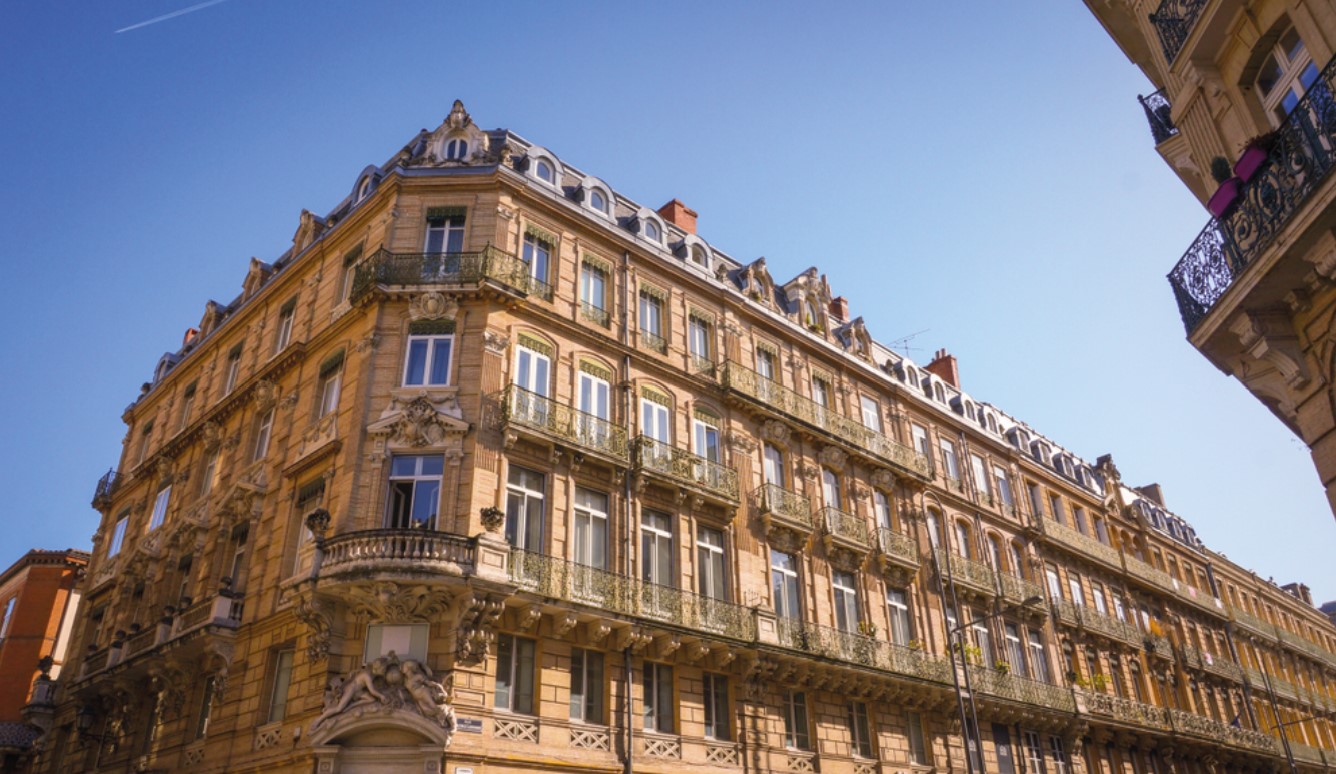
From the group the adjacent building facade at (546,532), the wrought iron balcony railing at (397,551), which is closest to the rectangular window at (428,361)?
the adjacent building facade at (546,532)

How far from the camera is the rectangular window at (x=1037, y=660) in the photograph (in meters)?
31.7

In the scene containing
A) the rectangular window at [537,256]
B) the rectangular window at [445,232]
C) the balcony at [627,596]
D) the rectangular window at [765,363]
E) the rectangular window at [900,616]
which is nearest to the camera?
the balcony at [627,596]

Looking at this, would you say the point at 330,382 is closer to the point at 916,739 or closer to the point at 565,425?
the point at 565,425

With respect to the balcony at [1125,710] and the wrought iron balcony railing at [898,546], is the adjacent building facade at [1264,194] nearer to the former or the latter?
the wrought iron balcony railing at [898,546]

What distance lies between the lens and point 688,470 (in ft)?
75.5

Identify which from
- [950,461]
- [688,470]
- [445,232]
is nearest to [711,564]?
[688,470]

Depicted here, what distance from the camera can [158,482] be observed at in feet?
96.2

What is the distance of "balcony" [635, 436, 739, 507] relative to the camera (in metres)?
22.1

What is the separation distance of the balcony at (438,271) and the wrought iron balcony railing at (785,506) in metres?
8.78

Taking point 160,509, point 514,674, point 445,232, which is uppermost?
point 445,232

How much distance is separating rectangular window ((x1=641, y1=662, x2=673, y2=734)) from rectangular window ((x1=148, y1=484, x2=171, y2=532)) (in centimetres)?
1706

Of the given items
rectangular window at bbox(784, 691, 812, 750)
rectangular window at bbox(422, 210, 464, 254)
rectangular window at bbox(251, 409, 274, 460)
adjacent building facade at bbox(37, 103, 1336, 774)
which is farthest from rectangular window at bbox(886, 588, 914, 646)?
rectangular window at bbox(251, 409, 274, 460)

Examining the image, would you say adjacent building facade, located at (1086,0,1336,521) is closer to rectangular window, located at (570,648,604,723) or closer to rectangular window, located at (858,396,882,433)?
rectangular window, located at (570,648,604,723)

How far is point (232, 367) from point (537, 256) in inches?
476
